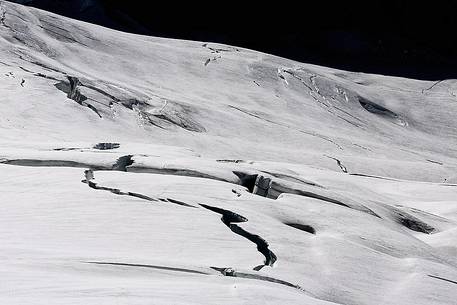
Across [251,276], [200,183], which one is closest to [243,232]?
[251,276]

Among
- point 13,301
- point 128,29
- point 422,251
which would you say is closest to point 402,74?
point 128,29

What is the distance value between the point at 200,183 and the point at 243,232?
4.13 ft

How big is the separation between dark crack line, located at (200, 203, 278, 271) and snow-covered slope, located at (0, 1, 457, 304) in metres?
0.02

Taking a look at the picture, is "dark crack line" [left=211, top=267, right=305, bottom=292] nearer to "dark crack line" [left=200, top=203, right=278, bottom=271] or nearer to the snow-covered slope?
the snow-covered slope

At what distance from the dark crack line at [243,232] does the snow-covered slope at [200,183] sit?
0.02 meters

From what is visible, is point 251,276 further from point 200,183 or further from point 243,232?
point 200,183

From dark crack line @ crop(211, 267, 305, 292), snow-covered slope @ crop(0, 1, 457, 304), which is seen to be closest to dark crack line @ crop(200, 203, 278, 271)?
snow-covered slope @ crop(0, 1, 457, 304)

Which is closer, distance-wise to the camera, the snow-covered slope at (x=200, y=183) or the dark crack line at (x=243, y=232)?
the snow-covered slope at (x=200, y=183)

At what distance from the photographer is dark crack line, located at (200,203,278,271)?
4934mm

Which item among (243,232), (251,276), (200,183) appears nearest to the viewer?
(251,276)

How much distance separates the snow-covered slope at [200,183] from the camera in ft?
14.2

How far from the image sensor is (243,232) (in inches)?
214

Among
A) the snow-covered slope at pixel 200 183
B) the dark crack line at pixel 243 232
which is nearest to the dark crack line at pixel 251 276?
the snow-covered slope at pixel 200 183

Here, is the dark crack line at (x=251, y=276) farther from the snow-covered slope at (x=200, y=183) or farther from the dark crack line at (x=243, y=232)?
the dark crack line at (x=243, y=232)
